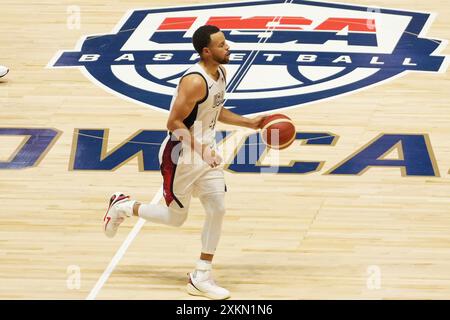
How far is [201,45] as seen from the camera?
9617 millimetres

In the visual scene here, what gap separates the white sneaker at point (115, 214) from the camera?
10461mm

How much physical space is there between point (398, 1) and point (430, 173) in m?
5.80

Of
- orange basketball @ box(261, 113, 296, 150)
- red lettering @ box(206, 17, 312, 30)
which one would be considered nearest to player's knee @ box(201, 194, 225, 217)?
A: orange basketball @ box(261, 113, 296, 150)

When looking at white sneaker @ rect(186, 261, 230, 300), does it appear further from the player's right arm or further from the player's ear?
the player's ear

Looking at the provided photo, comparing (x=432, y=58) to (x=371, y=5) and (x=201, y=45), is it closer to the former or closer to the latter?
(x=371, y=5)

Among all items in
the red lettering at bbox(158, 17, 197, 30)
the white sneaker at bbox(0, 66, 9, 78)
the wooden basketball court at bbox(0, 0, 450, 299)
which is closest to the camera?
the wooden basketball court at bbox(0, 0, 450, 299)

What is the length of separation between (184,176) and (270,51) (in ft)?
21.5

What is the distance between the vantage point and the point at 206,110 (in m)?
9.72

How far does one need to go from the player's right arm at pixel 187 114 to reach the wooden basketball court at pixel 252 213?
48.6 inches

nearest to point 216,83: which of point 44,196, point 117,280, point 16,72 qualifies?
point 117,280

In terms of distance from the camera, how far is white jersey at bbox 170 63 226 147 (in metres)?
9.66

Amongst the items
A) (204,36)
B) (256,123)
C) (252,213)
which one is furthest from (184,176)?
(252,213)

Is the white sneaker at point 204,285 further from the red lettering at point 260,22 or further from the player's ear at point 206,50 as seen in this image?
the red lettering at point 260,22

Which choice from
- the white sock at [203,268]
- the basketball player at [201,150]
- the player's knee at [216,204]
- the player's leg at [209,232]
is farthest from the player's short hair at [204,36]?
the white sock at [203,268]
